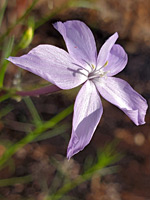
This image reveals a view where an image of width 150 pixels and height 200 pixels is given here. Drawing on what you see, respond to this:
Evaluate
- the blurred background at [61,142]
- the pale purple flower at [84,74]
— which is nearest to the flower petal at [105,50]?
the pale purple flower at [84,74]

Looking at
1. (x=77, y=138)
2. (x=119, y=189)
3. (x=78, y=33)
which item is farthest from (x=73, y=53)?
(x=119, y=189)

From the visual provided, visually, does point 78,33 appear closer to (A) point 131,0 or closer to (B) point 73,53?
(B) point 73,53

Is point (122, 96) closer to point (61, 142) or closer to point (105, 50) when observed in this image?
point (105, 50)

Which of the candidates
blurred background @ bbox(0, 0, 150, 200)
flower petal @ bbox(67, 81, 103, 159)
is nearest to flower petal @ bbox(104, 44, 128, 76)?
flower petal @ bbox(67, 81, 103, 159)

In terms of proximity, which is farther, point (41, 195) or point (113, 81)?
point (41, 195)

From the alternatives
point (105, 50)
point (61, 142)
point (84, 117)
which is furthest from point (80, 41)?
point (61, 142)

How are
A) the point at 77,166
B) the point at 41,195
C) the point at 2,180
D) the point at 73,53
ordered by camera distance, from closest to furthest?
the point at 73,53, the point at 2,180, the point at 41,195, the point at 77,166
